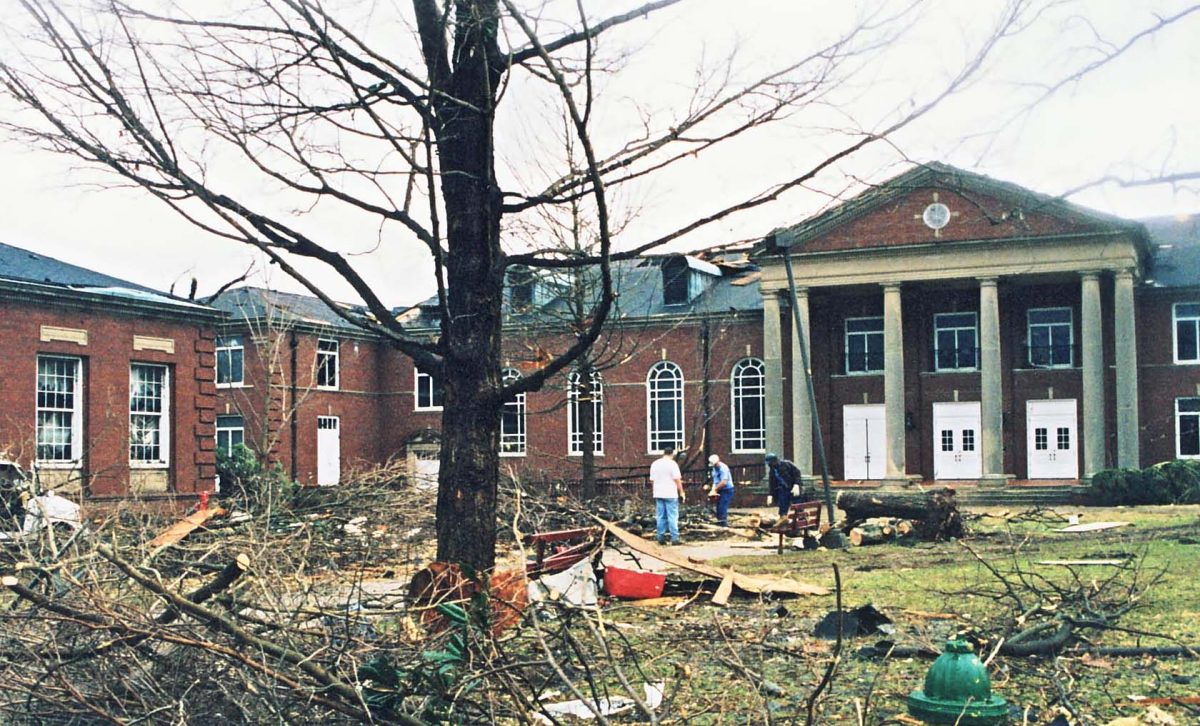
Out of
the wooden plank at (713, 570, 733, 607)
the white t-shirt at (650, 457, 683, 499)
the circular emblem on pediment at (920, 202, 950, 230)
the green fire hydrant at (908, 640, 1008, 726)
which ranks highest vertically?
the circular emblem on pediment at (920, 202, 950, 230)

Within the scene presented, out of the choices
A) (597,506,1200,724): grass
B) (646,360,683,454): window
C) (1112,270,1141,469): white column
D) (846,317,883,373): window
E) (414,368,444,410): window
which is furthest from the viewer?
(414,368,444,410): window

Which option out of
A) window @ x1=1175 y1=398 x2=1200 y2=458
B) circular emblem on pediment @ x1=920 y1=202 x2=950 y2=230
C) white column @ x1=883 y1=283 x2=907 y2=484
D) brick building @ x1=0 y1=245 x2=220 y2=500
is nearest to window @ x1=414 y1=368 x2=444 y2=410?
white column @ x1=883 y1=283 x2=907 y2=484

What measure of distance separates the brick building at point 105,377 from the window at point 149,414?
20 mm

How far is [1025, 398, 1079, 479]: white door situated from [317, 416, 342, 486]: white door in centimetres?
2249

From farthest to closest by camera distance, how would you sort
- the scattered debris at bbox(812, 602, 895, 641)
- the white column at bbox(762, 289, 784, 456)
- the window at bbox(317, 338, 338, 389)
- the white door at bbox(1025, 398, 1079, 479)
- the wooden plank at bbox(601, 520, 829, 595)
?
the window at bbox(317, 338, 338, 389), the white column at bbox(762, 289, 784, 456), the white door at bbox(1025, 398, 1079, 479), the wooden plank at bbox(601, 520, 829, 595), the scattered debris at bbox(812, 602, 895, 641)

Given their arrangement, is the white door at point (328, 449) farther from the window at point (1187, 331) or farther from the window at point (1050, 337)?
the window at point (1187, 331)

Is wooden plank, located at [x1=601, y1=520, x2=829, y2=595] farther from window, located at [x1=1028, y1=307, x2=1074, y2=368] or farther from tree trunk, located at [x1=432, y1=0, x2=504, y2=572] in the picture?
window, located at [x1=1028, y1=307, x2=1074, y2=368]

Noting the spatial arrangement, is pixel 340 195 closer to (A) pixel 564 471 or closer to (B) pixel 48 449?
(B) pixel 48 449

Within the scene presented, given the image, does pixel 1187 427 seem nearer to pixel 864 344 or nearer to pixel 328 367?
pixel 864 344

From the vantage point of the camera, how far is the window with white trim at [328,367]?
42.0 m

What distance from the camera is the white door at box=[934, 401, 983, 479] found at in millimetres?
37188

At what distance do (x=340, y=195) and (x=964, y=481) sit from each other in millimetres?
32400

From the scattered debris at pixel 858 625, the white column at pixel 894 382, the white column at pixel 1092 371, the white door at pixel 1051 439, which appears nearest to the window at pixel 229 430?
the white column at pixel 894 382

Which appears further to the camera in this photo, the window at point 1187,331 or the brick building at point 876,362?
the window at point 1187,331
